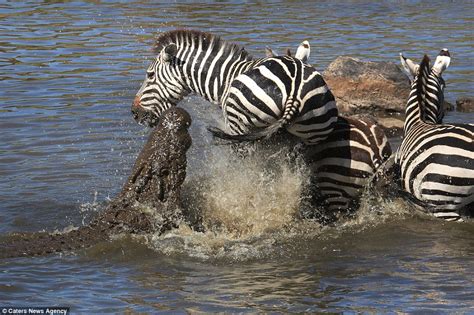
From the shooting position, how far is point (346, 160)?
8469 millimetres

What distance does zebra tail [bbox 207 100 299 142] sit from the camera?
7.88 metres

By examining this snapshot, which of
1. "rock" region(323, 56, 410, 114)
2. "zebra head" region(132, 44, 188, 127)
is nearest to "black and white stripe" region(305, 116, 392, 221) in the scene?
"zebra head" region(132, 44, 188, 127)

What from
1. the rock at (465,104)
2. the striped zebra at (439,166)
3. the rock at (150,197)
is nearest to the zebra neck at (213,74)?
the rock at (150,197)

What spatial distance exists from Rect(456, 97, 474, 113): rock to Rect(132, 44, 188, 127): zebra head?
17.2ft

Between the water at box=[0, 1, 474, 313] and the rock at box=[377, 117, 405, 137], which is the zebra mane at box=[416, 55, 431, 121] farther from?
the rock at box=[377, 117, 405, 137]

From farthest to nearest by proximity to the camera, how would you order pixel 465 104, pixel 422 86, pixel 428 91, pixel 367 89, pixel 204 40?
pixel 465 104 < pixel 367 89 < pixel 204 40 < pixel 428 91 < pixel 422 86

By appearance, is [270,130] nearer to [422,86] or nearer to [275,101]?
[275,101]

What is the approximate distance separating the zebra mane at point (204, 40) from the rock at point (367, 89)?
4.06m

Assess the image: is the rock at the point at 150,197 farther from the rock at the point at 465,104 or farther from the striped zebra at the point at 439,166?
the rock at the point at 465,104

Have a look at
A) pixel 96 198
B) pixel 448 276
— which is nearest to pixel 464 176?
pixel 448 276

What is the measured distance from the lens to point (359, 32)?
19.9 m

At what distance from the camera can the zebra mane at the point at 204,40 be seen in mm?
9398

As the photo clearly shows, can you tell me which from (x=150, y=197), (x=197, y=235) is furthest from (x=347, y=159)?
(x=150, y=197)

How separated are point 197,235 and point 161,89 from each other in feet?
7.09
